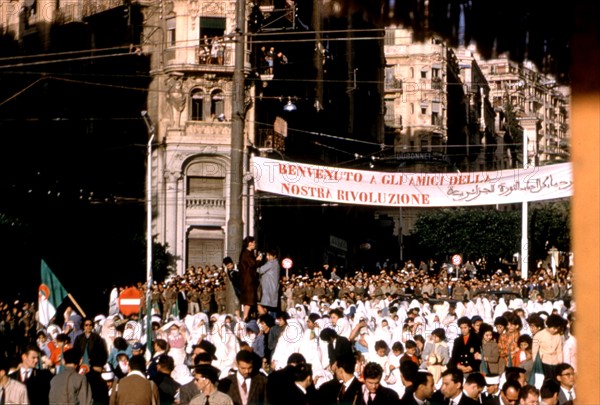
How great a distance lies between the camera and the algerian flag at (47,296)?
18984mm

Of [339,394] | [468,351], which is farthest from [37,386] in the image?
[468,351]

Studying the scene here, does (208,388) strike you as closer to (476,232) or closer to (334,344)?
(334,344)

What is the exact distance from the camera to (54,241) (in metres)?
40.0

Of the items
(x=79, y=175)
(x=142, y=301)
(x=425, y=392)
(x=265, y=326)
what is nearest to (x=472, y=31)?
(x=425, y=392)

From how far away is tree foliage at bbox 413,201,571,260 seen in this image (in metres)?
71.4

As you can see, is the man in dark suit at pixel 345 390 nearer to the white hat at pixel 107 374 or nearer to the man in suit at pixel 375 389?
the man in suit at pixel 375 389

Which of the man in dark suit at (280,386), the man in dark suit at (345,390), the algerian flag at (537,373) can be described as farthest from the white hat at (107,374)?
the algerian flag at (537,373)

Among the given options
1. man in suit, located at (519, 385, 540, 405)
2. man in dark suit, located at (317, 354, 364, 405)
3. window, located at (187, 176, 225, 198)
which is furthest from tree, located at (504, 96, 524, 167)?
man in suit, located at (519, 385, 540, 405)

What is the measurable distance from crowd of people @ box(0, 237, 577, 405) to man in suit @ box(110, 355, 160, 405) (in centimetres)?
1

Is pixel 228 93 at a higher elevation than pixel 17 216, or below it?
higher

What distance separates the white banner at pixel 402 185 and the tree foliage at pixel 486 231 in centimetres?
4941

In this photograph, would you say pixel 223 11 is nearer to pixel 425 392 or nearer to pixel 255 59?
pixel 255 59

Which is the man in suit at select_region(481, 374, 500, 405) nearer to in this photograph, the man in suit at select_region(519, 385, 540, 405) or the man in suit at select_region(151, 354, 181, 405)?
the man in suit at select_region(519, 385, 540, 405)

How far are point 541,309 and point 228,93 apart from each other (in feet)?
81.1
